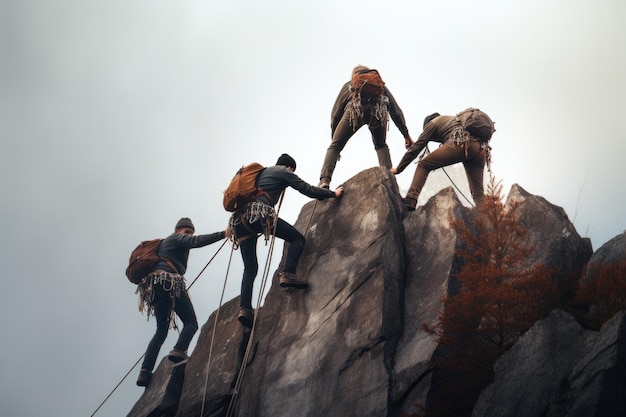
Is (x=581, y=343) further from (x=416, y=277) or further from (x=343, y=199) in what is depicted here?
(x=343, y=199)

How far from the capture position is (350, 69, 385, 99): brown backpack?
1419 cm

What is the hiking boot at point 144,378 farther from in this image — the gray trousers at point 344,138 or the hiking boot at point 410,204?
the hiking boot at point 410,204

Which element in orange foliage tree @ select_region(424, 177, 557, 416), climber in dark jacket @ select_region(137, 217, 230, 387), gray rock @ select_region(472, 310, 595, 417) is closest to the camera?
gray rock @ select_region(472, 310, 595, 417)

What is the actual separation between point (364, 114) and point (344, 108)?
2.18ft

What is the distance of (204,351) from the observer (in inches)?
570

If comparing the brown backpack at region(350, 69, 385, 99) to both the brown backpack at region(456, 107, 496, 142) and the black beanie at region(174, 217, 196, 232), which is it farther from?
the black beanie at region(174, 217, 196, 232)

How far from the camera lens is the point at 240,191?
13398 millimetres

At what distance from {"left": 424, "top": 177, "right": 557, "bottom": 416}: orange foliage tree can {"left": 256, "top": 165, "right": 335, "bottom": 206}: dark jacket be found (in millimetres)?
3657

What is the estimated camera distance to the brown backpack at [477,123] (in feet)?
43.9

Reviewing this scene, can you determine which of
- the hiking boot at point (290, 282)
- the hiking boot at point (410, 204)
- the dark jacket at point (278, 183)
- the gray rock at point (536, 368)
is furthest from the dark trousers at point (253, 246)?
the gray rock at point (536, 368)

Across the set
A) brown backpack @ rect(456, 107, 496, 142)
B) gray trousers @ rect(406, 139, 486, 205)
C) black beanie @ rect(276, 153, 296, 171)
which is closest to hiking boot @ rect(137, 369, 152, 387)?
black beanie @ rect(276, 153, 296, 171)

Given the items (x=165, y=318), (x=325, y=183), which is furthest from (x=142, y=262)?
(x=325, y=183)

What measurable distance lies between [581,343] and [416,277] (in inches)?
145

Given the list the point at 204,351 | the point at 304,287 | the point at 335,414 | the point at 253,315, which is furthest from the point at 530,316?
the point at 204,351
